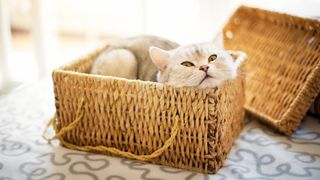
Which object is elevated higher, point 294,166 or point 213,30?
point 213,30

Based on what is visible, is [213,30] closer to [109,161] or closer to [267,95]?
[267,95]

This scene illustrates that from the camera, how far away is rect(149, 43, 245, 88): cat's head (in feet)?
4.07

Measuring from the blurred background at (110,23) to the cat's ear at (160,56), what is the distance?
0.49 m

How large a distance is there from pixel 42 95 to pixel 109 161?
72 centimetres

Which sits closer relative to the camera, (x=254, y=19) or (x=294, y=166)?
(x=294, y=166)

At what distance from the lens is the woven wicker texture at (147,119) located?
1271mm

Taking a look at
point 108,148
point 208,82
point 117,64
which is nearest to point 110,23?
point 117,64

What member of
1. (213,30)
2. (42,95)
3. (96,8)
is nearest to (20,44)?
(96,8)

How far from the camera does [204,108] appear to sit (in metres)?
1.25

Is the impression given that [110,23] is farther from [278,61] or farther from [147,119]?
[147,119]

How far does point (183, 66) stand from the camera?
1268mm

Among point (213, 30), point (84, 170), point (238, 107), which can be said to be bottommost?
point (84, 170)

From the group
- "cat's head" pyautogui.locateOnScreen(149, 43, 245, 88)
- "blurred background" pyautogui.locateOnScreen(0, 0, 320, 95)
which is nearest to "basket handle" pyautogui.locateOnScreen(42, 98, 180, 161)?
"cat's head" pyautogui.locateOnScreen(149, 43, 245, 88)

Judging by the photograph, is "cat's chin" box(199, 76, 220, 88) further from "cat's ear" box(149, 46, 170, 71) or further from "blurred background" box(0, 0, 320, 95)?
"blurred background" box(0, 0, 320, 95)
